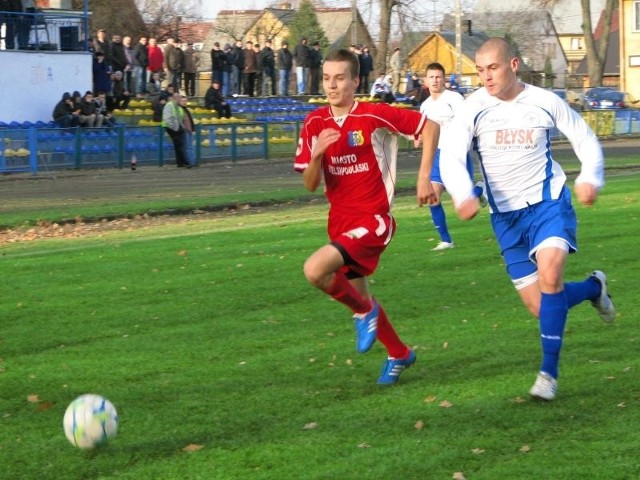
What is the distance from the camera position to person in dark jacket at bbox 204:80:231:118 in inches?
1471

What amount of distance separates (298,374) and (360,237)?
3.29ft

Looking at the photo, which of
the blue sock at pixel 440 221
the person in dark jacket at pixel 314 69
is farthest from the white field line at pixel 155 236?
the person in dark jacket at pixel 314 69

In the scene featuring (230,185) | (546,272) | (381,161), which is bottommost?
(230,185)

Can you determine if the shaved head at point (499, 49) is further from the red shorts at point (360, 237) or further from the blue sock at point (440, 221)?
the blue sock at point (440, 221)

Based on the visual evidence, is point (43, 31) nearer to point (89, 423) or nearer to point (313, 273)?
point (313, 273)

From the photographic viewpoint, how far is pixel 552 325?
6.95 m

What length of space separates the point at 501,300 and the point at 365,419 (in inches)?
169

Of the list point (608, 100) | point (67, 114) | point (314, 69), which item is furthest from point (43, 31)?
point (608, 100)

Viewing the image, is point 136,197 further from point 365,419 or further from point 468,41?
point 468,41

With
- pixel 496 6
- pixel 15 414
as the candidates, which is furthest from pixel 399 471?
pixel 496 6

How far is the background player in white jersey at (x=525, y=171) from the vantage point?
698cm

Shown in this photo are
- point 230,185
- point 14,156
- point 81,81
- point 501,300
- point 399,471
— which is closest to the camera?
point 399,471

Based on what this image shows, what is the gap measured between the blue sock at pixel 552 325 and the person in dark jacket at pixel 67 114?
24565 millimetres

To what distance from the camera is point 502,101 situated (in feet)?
23.6
